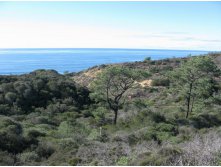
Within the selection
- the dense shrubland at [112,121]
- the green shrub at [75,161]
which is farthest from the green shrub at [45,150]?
the green shrub at [75,161]

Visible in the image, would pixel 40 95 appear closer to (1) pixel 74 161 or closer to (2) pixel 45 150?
(2) pixel 45 150

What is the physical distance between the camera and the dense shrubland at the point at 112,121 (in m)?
9.80

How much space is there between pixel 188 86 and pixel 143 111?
4608 millimetres

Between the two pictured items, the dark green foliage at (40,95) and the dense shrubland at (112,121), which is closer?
the dense shrubland at (112,121)

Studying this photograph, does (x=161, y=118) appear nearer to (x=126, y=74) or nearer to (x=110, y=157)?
(x=126, y=74)

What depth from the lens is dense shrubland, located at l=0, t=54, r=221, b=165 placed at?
9805 mm

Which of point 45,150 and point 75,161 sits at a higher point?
point 75,161

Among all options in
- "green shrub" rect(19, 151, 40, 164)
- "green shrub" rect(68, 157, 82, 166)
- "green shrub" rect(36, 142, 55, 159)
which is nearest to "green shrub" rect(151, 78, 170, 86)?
"green shrub" rect(36, 142, 55, 159)

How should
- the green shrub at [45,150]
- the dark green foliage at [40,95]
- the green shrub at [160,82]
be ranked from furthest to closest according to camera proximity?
the green shrub at [160,82]
the dark green foliage at [40,95]
the green shrub at [45,150]

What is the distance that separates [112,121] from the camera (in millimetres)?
22781

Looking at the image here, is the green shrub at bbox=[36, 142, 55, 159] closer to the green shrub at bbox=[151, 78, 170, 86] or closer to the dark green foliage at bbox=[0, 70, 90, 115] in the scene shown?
the dark green foliage at bbox=[0, 70, 90, 115]

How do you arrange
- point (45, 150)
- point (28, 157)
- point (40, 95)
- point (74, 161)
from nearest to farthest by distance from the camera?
point (74, 161) → point (28, 157) → point (45, 150) → point (40, 95)

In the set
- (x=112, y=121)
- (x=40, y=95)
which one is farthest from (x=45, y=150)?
(x=40, y=95)

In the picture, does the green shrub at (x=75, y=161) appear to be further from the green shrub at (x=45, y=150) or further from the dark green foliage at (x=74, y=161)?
the green shrub at (x=45, y=150)
